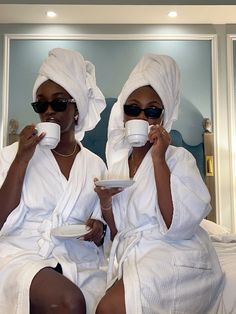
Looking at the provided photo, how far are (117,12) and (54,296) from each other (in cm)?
296

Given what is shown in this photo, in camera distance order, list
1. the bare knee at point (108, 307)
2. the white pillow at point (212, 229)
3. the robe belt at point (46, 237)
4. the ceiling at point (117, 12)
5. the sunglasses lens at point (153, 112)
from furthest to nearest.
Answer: the ceiling at point (117, 12)
the white pillow at point (212, 229)
the sunglasses lens at point (153, 112)
the robe belt at point (46, 237)
the bare knee at point (108, 307)

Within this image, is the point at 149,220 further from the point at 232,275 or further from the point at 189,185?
the point at 232,275

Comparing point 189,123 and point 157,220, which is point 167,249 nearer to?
point 157,220

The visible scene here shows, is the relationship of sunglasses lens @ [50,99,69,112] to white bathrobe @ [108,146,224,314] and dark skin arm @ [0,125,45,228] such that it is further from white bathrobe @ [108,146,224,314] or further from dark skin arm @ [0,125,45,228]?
white bathrobe @ [108,146,224,314]

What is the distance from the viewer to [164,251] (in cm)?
139

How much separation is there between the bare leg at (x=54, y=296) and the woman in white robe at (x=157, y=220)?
0.08 metres

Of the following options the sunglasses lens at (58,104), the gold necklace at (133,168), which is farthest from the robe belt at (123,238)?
the sunglasses lens at (58,104)

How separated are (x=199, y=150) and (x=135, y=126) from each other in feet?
7.54

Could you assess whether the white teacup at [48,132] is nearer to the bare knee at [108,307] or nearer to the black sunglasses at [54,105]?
the black sunglasses at [54,105]

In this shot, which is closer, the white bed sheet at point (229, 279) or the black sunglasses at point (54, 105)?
the white bed sheet at point (229, 279)

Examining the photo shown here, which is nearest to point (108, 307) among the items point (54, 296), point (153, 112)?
point (54, 296)

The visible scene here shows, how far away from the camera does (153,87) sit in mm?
1649

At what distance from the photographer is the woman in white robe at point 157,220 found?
130 centimetres

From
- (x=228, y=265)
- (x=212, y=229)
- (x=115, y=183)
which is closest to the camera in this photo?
(x=115, y=183)
